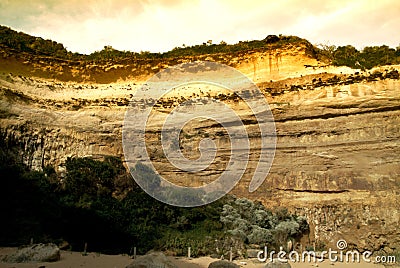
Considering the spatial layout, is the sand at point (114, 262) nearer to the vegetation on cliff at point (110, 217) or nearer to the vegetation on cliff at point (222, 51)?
the vegetation on cliff at point (110, 217)

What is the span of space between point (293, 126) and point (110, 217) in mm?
8787

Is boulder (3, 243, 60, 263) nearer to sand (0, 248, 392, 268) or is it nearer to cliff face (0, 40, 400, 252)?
sand (0, 248, 392, 268)

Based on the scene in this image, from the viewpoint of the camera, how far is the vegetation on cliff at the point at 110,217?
12.2m

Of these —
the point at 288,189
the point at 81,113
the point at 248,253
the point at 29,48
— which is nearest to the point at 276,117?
the point at 288,189

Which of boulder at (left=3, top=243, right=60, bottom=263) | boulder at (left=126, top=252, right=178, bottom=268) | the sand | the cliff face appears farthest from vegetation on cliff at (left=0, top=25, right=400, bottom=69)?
boulder at (left=3, top=243, right=60, bottom=263)

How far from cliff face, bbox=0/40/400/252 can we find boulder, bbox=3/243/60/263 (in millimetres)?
7972

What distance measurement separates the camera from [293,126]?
52.1 feet

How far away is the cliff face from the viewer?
535 inches

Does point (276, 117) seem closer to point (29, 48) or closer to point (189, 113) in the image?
point (189, 113)

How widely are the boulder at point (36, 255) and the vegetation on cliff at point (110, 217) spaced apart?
1.75m

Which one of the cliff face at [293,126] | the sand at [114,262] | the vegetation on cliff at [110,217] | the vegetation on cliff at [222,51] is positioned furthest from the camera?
the vegetation on cliff at [222,51]

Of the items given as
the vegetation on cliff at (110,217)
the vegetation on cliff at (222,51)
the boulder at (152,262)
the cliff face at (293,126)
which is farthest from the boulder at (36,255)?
the vegetation on cliff at (222,51)

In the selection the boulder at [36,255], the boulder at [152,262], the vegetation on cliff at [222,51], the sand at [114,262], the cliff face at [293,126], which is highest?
the vegetation on cliff at [222,51]

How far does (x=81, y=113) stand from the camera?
19094mm
